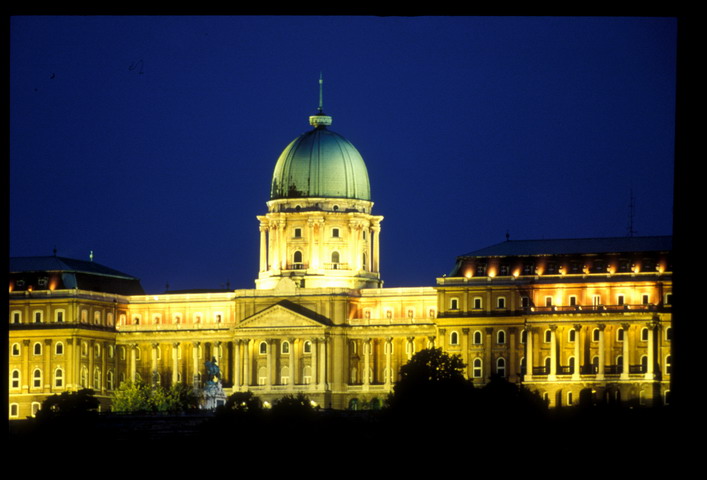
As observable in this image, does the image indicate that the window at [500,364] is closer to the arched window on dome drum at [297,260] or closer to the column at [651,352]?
the column at [651,352]

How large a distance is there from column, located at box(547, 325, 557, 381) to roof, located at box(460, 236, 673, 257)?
27.9 feet

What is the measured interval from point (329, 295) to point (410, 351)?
11.4 meters

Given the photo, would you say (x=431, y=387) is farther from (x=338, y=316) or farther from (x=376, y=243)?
(x=376, y=243)

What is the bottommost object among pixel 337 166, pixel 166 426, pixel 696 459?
pixel 166 426

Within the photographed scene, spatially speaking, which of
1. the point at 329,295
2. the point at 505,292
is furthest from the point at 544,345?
the point at 329,295

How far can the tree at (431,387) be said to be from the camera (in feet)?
366

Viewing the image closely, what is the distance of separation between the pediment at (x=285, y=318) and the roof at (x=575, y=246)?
17864mm

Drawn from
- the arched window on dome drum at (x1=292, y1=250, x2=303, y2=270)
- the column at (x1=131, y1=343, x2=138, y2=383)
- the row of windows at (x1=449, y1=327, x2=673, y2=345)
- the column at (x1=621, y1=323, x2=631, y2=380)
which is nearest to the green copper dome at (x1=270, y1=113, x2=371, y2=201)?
the arched window on dome drum at (x1=292, y1=250, x2=303, y2=270)

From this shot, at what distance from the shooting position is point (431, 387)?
12112 cm

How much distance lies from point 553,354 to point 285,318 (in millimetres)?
30324

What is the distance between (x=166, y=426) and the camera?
126 m

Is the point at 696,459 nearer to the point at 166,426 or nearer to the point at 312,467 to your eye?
the point at 312,467

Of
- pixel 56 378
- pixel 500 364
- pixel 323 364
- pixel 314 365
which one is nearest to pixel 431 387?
pixel 500 364

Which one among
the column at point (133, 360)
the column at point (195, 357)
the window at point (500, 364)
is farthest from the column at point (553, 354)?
the column at point (133, 360)
